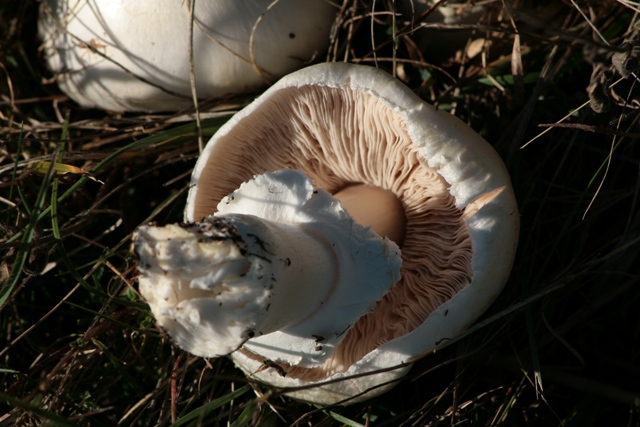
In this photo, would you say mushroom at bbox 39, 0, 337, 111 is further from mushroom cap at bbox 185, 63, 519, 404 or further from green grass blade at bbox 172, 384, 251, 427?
green grass blade at bbox 172, 384, 251, 427

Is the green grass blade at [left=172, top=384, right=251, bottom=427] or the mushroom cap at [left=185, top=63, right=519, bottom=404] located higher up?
the mushroom cap at [left=185, top=63, right=519, bottom=404]

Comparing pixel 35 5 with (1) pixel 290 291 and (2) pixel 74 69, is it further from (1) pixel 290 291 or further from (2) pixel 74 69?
(1) pixel 290 291

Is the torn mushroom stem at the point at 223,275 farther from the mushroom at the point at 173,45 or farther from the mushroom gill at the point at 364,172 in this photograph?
the mushroom at the point at 173,45

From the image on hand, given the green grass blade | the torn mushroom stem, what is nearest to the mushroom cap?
the green grass blade

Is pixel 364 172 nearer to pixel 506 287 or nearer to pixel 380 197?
pixel 380 197

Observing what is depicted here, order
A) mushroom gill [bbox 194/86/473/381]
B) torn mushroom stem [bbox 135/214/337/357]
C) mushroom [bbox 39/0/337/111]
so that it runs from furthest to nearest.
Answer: mushroom [bbox 39/0/337/111] < mushroom gill [bbox 194/86/473/381] < torn mushroom stem [bbox 135/214/337/357]

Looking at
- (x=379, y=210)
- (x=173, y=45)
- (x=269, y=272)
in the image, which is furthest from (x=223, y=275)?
(x=173, y=45)

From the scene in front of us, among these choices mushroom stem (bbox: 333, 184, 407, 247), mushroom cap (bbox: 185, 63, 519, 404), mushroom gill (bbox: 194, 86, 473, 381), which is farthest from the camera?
mushroom stem (bbox: 333, 184, 407, 247)
